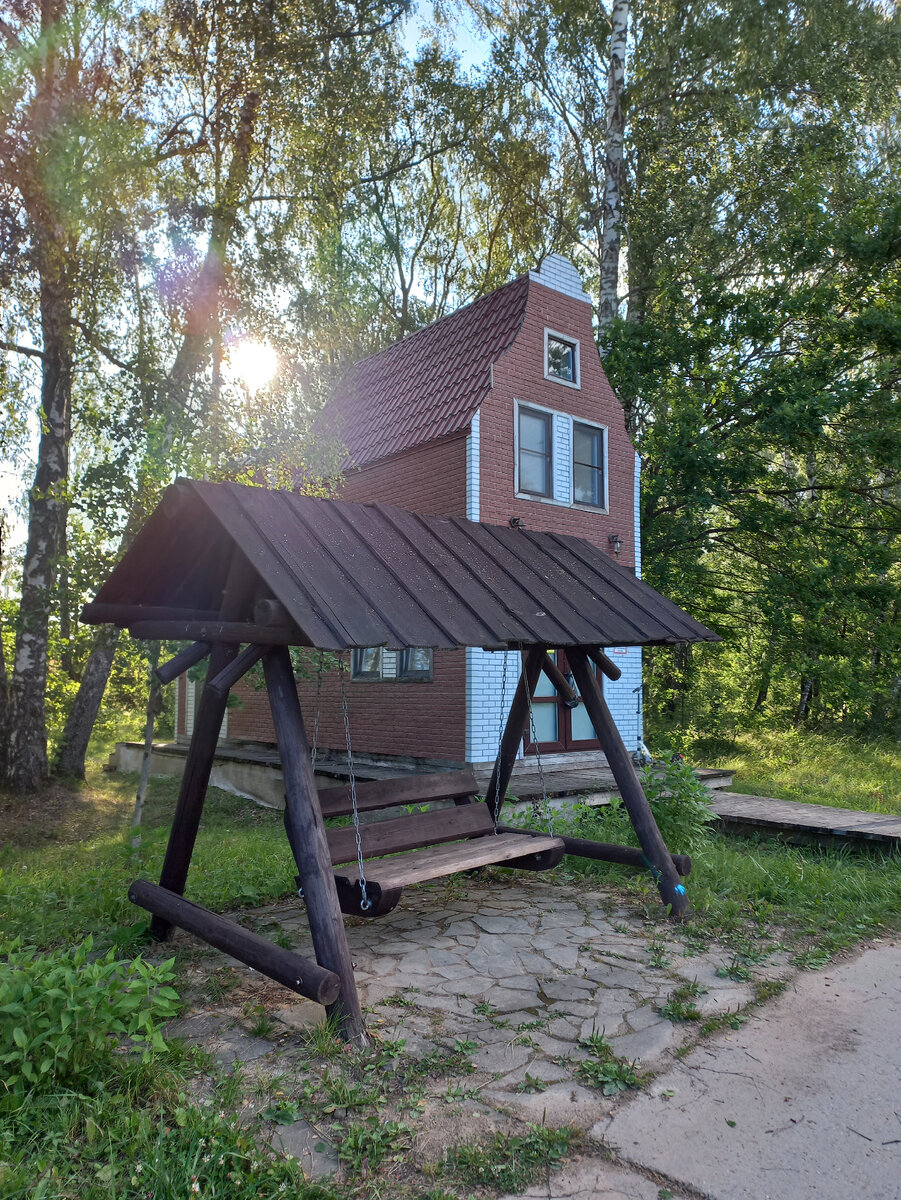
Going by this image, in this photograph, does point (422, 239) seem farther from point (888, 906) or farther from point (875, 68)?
point (888, 906)

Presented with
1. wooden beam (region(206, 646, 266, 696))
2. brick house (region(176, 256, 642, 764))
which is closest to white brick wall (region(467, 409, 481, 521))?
brick house (region(176, 256, 642, 764))

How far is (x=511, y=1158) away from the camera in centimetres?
298

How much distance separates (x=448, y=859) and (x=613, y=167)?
16.2m

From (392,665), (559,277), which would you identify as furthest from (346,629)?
(559,277)

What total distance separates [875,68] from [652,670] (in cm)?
1448

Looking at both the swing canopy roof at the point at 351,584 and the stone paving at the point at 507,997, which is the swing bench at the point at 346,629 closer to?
the swing canopy roof at the point at 351,584

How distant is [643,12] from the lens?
19.8 meters

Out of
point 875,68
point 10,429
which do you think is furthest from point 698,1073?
point 875,68

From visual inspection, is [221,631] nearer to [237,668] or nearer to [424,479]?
[237,668]

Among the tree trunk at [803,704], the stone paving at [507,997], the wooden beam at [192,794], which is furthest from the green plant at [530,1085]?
the tree trunk at [803,704]

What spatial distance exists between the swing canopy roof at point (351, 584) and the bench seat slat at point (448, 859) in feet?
4.84

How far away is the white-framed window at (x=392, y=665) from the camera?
1349 cm

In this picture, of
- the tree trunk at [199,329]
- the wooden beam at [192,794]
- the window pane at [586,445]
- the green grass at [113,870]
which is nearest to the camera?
the wooden beam at [192,794]

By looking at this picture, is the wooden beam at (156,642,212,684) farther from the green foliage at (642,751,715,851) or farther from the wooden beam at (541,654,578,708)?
the green foliage at (642,751,715,851)
